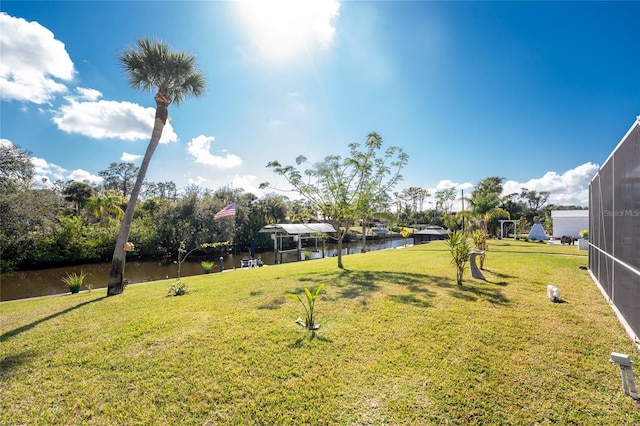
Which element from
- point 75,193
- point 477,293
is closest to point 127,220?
point 477,293

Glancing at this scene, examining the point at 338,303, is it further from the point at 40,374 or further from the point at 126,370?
the point at 40,374

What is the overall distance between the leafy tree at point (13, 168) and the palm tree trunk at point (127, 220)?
8.13 metres

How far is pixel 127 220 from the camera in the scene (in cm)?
842

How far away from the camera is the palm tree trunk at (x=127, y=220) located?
8.30 meters

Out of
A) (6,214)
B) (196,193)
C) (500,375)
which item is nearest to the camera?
(500,375)

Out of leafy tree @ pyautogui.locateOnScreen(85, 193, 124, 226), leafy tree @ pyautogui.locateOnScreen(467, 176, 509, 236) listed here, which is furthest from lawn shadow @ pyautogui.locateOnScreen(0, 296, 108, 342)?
leafy tree @ pyautogui.locateOnScreen(467, 176, 509, 236)

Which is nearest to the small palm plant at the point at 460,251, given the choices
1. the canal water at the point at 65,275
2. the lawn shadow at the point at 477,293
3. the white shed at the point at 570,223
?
the lawn shadow at the point at 477,293

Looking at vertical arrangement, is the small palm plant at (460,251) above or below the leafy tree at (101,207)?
below

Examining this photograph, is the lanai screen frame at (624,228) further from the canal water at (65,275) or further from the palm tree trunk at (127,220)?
the canal water at (65,275)

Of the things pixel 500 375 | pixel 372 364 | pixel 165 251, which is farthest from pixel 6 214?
pixel 500 375

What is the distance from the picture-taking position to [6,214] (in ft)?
38.6

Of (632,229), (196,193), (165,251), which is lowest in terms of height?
(165,251)

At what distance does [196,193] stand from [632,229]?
92.9 feet

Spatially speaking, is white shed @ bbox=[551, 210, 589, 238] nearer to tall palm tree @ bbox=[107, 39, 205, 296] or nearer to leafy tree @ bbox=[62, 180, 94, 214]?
tall palm tree @ bbox=[107, 39, 205, 296]
